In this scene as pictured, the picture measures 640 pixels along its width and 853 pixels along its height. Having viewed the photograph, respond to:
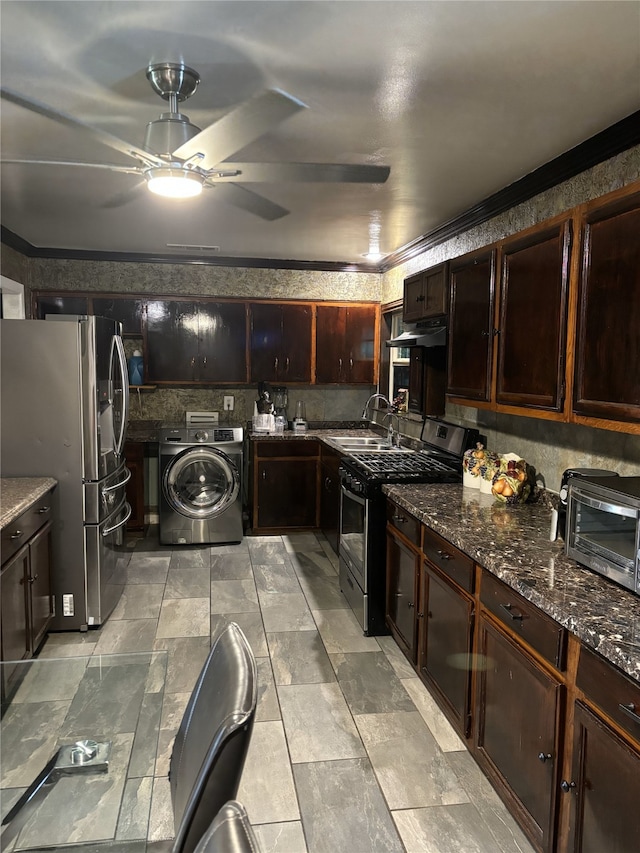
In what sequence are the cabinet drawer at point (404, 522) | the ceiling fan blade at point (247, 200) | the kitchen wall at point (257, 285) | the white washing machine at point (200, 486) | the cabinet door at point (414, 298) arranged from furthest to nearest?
the white washing machine at point (200, 486) → the cabinet door at point (414, 298) → the kitchen wall at point (257, 285) → the ceiling fan blade at point (247, 200) → the cabinet drawer at point (404, 522)

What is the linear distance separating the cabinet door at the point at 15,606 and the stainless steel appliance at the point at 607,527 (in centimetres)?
226

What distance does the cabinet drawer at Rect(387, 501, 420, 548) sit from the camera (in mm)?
2837

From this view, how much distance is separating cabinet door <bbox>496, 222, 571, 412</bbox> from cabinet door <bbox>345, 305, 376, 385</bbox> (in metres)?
3.13

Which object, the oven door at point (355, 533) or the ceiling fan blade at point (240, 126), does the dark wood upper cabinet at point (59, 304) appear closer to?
the oven door at point (355, 533)

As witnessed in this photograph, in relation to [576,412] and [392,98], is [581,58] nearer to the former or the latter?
[392,98]

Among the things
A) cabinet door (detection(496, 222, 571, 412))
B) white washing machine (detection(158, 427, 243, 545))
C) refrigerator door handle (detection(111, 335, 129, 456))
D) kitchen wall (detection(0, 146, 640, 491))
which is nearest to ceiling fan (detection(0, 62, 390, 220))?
cabinet door (detection(496, 222, 571, 412))

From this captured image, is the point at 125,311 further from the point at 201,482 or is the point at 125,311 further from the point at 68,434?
the point at 68,434

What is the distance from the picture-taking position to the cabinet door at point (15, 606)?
8.46 feet

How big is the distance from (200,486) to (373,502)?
2256 mm

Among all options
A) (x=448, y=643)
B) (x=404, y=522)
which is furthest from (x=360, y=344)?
(x=448, y=643)

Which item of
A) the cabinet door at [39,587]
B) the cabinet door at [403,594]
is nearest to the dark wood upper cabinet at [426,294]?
the cabinet door at [403,594]

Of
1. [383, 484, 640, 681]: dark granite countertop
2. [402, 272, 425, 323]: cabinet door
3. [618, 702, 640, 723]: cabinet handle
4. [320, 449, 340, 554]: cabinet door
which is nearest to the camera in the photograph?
[618, 702, 640, 723]: cabinet handle

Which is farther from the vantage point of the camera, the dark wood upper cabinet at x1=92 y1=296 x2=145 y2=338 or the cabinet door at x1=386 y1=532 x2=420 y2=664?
the dark wood upper cabinet at x1=92 y1=296 x2=145 y2=338

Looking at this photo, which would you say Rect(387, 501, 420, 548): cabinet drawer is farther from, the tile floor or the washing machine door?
the washing machine door
